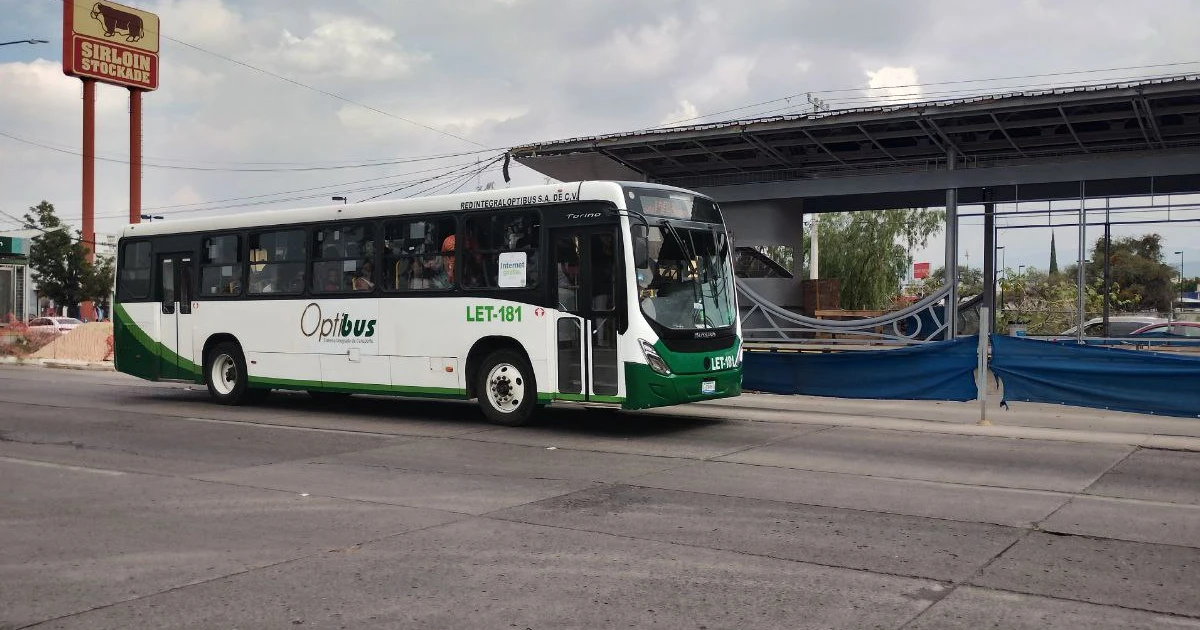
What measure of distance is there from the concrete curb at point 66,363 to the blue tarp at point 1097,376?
2306 centimetres

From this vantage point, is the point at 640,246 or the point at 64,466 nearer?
the point at 64,466

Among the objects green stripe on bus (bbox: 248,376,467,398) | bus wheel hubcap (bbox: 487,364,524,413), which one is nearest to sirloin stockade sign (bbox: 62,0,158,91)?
green stripe on bus (bbox: 248,376,467,398)

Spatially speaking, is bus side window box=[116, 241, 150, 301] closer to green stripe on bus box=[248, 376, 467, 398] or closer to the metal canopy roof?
green stripe on bus box=[248, 376, 467, 398]

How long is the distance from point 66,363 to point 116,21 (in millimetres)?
31232

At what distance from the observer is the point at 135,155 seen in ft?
185

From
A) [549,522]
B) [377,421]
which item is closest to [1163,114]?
[377,421]

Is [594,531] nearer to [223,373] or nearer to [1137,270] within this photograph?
[223,373]

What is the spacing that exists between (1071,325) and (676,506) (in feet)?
69.2

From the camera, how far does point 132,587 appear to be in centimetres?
584

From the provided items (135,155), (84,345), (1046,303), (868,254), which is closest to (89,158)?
(135,155)

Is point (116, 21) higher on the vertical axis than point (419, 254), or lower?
higher

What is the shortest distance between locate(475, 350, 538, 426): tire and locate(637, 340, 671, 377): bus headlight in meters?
1.69

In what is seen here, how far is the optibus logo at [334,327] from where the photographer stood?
14734 mm

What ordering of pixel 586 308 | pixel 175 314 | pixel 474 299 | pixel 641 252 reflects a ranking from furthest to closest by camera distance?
pixel 175 314
pixel 474 299
pixel 586 308
pixel 641 252
